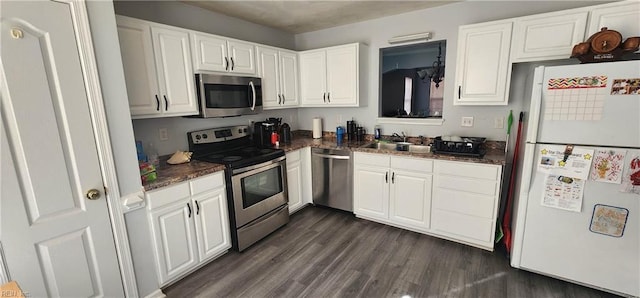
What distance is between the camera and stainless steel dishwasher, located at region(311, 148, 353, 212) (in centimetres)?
310

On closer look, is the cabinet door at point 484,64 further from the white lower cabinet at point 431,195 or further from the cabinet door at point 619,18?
the white lower cabinet at point 431,195

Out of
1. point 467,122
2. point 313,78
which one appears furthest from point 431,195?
point 313,78

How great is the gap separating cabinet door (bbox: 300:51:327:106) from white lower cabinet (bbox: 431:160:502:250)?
1643mm

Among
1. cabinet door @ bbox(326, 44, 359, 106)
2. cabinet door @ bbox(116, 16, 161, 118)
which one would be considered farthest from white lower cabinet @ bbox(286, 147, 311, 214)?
cabinet door @ bbox(116, 16, 161, 118)

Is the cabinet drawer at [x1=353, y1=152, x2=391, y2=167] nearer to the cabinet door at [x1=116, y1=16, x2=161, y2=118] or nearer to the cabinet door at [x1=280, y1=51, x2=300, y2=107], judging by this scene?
the cabinet door at [x1=280, y1=51, x2=300, y2=107]

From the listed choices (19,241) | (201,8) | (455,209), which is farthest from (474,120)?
(19,241)

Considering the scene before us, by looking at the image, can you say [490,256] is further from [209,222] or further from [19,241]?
[19,241]

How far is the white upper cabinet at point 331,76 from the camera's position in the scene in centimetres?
311

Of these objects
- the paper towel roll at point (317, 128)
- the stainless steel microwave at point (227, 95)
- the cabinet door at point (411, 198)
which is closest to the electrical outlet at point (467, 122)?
the cabinet door at point (411, 198)

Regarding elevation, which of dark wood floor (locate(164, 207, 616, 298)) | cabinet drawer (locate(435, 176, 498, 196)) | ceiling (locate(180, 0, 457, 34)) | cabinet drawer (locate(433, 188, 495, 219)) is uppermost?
ceiling (locate(180, 0, 457, 34))

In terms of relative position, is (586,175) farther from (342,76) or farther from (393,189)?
(342,76)

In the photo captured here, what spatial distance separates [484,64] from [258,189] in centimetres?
240

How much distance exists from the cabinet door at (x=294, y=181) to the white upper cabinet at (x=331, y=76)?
0.79 meters

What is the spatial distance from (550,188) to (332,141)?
224cm
